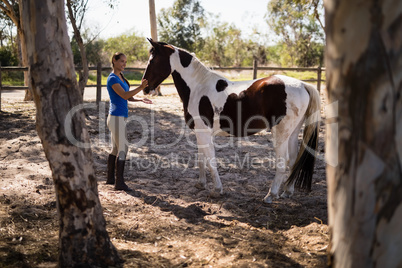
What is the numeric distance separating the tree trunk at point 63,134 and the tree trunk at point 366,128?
1.76m

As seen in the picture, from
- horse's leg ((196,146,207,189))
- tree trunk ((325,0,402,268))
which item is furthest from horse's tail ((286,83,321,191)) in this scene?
tree trunk ((325,0,402,268))

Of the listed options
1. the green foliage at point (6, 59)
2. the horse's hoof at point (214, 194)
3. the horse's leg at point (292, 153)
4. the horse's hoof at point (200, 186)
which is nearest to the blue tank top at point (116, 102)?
the horse's hoof at point (200, 186)

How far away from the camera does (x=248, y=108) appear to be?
A: 4.75 m

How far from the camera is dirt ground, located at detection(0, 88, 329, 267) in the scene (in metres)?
3.21

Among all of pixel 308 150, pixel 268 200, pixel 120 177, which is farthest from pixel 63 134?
pixel 308 150

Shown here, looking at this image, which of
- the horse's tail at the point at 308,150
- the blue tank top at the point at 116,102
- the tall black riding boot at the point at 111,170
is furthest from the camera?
the tall black riding boot at the point at 111,170

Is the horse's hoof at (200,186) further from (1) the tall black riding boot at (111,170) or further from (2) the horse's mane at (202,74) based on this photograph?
(2) the horse's mane at (202,74)

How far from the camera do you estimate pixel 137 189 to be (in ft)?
16.9

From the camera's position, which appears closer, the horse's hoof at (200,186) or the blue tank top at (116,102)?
the blue tank top at (116,102)

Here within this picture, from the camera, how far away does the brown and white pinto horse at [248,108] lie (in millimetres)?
4625

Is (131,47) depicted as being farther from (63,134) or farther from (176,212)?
(63,134)

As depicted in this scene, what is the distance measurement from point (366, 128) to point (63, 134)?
6.56 feet

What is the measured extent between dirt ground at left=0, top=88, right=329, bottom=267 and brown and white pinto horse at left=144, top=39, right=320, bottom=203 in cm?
45

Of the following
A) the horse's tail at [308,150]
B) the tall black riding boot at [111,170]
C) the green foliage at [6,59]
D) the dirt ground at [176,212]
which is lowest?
the dirt ground at [176,212]
